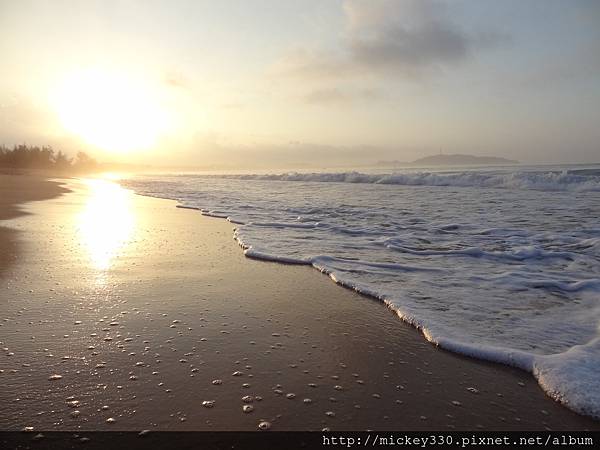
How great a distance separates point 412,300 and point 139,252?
4.35m

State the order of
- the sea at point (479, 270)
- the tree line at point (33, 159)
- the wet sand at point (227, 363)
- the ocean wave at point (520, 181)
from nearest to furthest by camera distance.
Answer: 1. the wet sand at point (227, 363)
2. the sea at point (479, 270)
3. the ocean wave at point (520, 181)
4. the tree line at point (33, 159)

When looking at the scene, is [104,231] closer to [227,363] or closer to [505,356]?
[227,363]

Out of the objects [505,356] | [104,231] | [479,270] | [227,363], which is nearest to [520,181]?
[479,270]

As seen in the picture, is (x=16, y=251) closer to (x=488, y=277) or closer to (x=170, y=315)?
(x=170, y=315)

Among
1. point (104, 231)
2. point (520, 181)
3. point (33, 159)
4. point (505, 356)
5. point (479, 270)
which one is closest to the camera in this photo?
point (505, 356)

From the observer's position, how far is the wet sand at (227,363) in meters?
2.14

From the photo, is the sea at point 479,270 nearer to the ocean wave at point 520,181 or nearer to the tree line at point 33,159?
the ocean wave at point 520,181

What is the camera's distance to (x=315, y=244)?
720 centimetres

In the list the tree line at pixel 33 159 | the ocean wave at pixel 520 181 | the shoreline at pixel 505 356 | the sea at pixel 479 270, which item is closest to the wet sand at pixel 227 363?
the shoreline at pixel 505 356

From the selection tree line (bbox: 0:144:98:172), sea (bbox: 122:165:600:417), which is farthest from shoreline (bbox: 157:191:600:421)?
tree line (bbox: 0:144:98:172)

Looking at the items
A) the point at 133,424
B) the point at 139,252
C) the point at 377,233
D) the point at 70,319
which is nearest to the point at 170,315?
the point at 70,319

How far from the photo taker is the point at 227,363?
2.71 m

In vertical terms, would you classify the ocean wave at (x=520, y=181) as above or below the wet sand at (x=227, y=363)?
above

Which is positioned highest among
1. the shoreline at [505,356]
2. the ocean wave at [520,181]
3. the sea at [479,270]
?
the ocean wave at [520,181]
